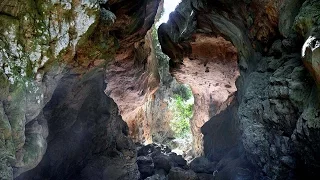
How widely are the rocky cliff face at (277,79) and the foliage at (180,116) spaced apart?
13.7 metres

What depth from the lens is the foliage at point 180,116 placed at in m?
25.8

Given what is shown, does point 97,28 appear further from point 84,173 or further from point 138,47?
point 138,47

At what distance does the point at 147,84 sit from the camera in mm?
19141

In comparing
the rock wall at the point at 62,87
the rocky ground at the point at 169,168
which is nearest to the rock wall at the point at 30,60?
the rock wall at the point at 62,87

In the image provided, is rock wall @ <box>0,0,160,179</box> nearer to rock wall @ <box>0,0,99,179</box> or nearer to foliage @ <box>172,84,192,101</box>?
rock wall @ <box>0,0,99,179</box>

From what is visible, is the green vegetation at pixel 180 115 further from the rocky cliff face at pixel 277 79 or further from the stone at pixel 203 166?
the rocky cliff face at pixel 277 79

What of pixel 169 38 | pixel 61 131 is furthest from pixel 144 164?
pixel 169 38

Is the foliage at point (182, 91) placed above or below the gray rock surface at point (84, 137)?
above

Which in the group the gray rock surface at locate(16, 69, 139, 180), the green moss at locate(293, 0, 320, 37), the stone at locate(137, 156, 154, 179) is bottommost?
the stone at locate(137, 156, 154, 179)

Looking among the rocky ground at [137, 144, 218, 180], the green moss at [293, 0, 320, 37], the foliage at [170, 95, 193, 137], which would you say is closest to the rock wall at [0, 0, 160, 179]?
the rocky ground at [137, 144, 218, 180]

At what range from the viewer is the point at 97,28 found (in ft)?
30.8

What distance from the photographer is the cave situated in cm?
670

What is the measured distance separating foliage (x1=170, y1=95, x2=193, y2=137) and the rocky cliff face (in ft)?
44.9

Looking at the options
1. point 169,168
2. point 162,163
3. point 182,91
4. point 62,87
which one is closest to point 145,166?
point 162,163
